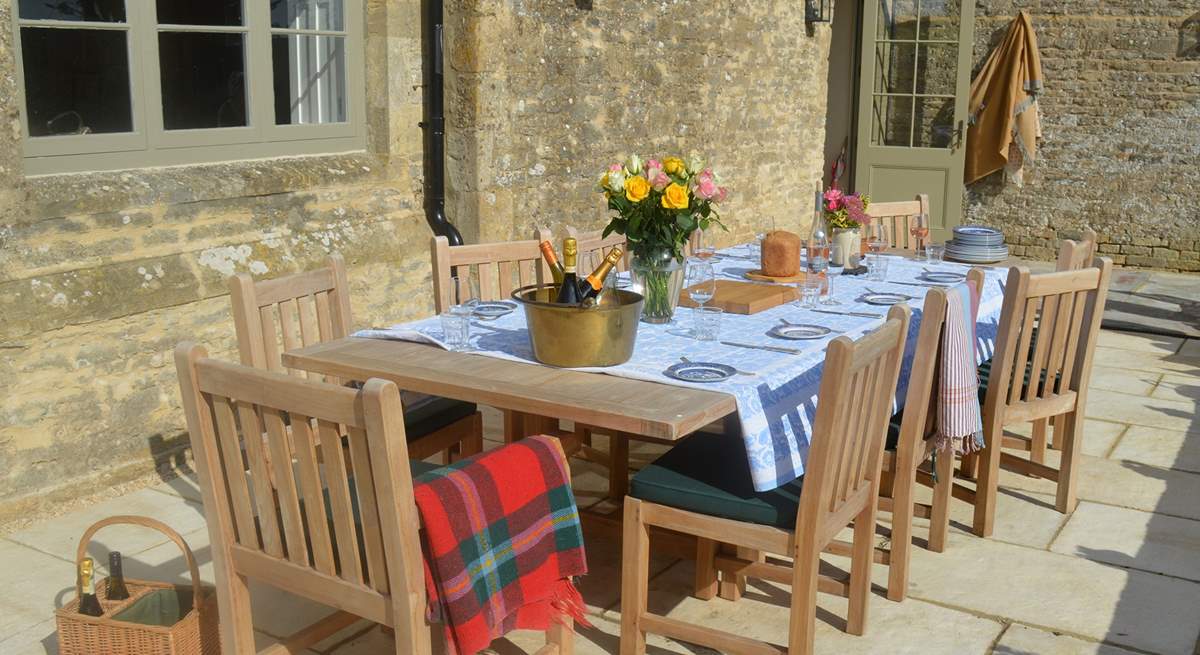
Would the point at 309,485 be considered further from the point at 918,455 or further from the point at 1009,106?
the point at 1009,106

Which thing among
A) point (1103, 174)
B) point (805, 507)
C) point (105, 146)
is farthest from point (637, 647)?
point (1103, 174)

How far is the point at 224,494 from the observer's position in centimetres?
250

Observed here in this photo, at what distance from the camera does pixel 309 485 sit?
2.29 metres

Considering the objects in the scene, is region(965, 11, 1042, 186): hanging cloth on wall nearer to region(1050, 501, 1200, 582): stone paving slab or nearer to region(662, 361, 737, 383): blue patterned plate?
region(1050, 501, 1200, 582): stone paving slab

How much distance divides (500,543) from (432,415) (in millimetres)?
1163

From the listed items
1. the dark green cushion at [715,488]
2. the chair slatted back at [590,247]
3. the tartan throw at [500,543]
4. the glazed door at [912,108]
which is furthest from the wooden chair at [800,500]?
the glazed door at [912,108]


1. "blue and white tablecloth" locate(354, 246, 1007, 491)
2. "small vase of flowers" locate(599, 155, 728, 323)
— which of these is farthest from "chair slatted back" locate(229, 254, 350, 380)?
"small vase of flowers" locate(599, 155, 728, 323)

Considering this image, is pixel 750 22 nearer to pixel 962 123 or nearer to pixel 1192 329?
pixel 962 123

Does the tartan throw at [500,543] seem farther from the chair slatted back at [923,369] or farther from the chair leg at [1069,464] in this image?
the chair leg at [1069,464]

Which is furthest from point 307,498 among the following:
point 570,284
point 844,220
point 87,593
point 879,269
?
point 844,220

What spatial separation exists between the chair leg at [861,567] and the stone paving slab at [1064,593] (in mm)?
340

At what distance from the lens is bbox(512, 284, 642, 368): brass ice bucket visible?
2805 millimetres

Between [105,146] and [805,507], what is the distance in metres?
2.83

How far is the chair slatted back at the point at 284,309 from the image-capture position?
3115mm
